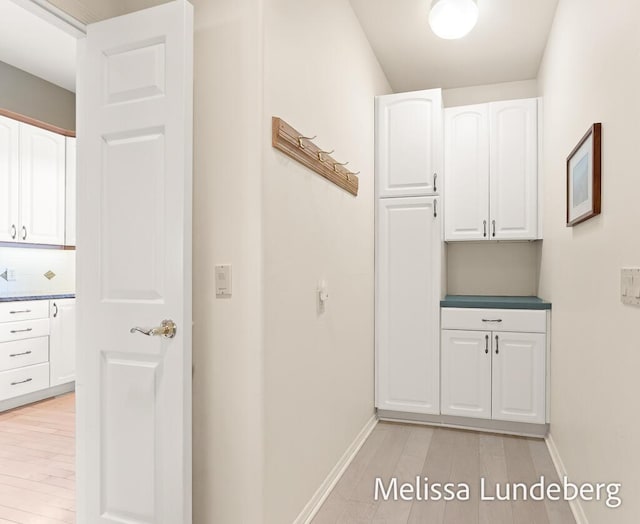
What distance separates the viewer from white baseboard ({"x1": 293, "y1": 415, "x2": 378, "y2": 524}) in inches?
82.5

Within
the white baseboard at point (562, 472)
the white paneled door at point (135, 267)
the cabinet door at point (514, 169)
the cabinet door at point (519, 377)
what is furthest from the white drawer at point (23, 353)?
the white baseboard at point (562, 472)

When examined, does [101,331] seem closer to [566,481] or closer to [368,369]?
[368,369]

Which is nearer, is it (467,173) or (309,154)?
(309,154)

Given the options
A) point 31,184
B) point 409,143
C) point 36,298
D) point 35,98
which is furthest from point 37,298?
point 409,143

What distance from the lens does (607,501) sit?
1.67 metres

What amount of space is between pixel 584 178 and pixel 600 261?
0.43m

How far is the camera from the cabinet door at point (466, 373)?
3273mm

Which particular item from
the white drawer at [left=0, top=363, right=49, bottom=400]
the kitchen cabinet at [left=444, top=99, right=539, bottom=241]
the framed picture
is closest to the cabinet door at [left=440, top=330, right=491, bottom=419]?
the kitchen cabinet at [left=444, top=99, right=539, bottom=241]

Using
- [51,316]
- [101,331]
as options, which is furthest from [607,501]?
[51,316]

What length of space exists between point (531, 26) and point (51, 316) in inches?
176

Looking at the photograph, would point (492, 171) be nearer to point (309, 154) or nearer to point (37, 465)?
point (309, 154)

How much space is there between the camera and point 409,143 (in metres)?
3.44

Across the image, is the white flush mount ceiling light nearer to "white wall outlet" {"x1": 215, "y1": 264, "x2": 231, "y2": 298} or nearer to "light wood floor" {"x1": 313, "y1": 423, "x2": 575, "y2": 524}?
"white wall outlet" {"x1": 215, "y1": 264, "x2": 231, "y2": 298}

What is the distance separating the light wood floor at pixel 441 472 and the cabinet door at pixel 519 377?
0.57 ft
